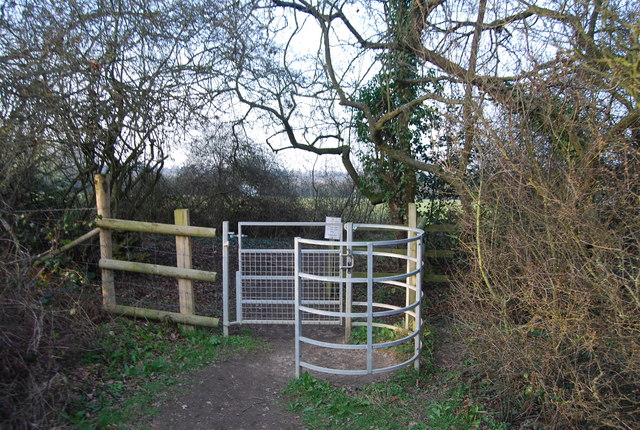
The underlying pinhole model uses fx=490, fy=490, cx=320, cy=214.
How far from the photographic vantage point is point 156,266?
604 cm

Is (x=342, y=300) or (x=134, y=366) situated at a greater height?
(x=342, y=300)

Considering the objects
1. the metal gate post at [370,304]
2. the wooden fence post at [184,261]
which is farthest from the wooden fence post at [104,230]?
the metal gate post at [370,304]

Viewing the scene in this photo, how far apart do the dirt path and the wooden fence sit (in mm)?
913

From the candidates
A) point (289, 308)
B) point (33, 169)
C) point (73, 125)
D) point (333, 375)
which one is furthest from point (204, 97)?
point (333, 375)

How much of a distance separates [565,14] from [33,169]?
6.96 metres

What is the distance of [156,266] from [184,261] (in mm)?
358

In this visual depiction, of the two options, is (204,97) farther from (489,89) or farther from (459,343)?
(459,343)

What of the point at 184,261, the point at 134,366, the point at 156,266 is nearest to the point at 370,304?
the point at 134,366

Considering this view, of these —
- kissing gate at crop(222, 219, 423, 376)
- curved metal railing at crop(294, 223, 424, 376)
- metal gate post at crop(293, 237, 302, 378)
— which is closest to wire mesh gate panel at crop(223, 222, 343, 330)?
kissing gate at crop(222, 219, 423, 376)

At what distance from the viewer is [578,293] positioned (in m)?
3.74

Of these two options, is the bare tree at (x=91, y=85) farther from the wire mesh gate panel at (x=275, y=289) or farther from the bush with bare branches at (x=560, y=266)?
the bush with bare branches at (x=560, y=266)

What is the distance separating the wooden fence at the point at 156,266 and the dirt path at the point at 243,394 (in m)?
0.91

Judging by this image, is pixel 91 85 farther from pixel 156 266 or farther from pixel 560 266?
pixel 560 266

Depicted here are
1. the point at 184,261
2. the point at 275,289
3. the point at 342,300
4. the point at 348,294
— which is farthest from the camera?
the point at 275,289
